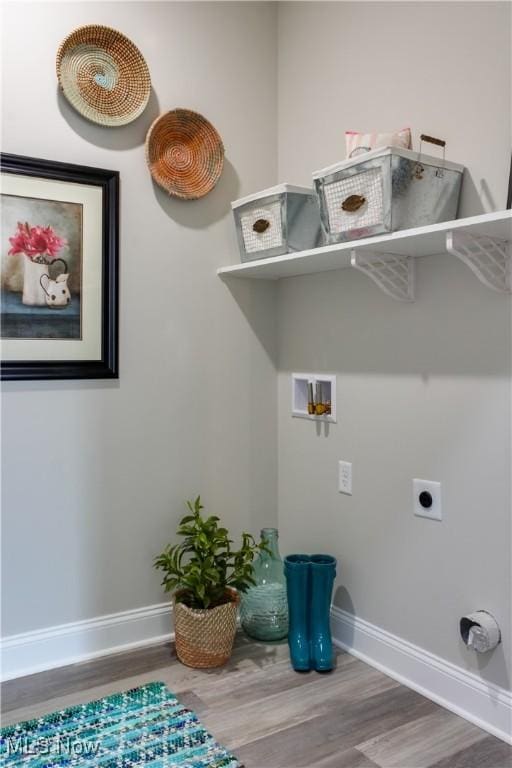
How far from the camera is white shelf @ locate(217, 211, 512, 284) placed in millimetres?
1587

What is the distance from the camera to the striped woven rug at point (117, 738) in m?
1.67

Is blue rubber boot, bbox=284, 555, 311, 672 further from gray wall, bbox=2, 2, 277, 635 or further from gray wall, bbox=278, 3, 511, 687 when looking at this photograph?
gray wall, bbox=2, 2, 277, 635

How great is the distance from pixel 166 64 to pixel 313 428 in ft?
4.79

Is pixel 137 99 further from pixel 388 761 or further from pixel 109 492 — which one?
pixel 388 761

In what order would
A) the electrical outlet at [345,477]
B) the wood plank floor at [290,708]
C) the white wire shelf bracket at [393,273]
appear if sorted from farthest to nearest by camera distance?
the electrical outlet at [345,477], the white wire shelf bracket at [393,273], the wood plank floor at [290,708]

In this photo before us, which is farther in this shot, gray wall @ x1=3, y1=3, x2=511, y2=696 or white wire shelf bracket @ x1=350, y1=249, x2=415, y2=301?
white wire shelf bracket @ x1=350, y1=249, x2=415, y2=301

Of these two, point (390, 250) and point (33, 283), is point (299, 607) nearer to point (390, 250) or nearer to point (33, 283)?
point (390, 250)

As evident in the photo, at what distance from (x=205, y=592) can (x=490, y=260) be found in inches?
54.6

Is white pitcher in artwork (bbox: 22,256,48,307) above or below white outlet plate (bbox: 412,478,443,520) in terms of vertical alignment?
above

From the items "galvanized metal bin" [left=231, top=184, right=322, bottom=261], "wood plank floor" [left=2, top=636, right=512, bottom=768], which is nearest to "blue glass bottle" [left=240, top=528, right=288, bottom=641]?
"wood plank floor" [left=2, top=636, right=512, bottom=768]

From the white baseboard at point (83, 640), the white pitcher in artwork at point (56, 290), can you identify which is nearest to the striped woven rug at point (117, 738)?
the white baseboard at point (83, 640)

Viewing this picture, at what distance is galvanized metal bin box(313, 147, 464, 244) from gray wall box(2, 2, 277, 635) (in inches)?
30.1

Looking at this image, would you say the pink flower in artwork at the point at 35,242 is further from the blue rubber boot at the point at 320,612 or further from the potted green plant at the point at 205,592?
the blue rubber boot at the point at 320,612

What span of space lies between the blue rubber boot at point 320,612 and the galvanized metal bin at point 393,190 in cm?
109
